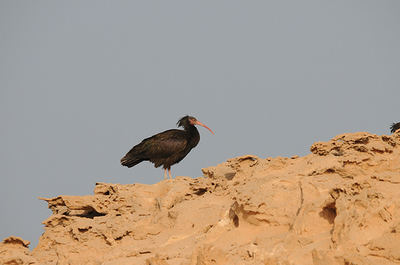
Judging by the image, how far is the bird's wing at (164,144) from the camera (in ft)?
49.5

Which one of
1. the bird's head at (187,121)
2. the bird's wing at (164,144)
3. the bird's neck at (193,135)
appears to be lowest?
the bird's wing at (164,144)

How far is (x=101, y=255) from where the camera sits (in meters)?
8.18

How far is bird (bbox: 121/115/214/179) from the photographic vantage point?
1512 centimetres

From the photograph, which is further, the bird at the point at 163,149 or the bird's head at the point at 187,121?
the bird's head at the point at 187,121

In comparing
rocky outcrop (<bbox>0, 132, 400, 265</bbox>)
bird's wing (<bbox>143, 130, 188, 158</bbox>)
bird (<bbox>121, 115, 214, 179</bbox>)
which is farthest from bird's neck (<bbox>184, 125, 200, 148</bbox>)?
rocky outcrop (<bbox>0, 132, 400, 265</bbox>)

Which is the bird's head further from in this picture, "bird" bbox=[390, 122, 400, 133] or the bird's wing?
"bird" bbox=[390, 122, 400, 133]

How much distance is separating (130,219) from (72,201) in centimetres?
134

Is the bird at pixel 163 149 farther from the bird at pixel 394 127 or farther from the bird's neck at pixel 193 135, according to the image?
the bird at pixel 394 127

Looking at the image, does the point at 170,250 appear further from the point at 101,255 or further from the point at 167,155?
the point at 167,155

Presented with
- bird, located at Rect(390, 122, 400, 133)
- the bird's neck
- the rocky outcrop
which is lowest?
the rocky outcrop

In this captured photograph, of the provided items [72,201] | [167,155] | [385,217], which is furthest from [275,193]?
[167,155]

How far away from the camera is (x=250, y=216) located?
6922 mm

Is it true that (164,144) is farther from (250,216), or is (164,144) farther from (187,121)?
(250,216)

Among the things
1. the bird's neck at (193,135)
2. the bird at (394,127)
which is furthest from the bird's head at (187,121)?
the bird at (394,127)
